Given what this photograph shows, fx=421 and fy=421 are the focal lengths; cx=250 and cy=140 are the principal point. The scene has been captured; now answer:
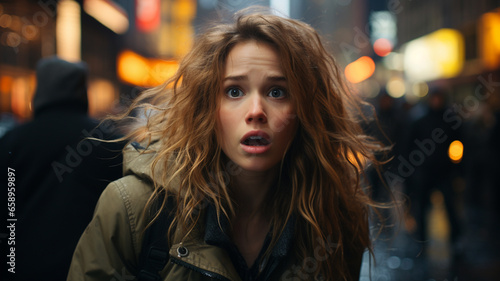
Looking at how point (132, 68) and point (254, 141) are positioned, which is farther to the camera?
point (132, 68)

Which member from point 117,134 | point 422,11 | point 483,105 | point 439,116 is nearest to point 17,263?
point 117,134

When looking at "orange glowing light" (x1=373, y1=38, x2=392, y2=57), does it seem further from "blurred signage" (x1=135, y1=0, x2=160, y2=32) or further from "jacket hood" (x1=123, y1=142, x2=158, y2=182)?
"jacket hood" (x1=123, y1=142, x2=158, y2=182)

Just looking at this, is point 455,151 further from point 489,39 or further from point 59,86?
point 489,39

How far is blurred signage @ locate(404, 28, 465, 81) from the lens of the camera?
30469 mm

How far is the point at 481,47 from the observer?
24656 millimetres

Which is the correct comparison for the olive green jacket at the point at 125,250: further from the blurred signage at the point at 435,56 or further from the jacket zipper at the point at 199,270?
the blurred signage at the point at 435,56

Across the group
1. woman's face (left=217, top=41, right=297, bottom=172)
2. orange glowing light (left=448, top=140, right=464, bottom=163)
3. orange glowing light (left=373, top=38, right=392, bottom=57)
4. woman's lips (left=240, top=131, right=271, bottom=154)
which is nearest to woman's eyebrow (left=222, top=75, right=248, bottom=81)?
woman's face (left=217, top=41, right=297, bottom=172)

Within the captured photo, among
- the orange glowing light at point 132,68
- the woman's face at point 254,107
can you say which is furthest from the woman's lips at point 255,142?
the orange glowing light at point 132,68

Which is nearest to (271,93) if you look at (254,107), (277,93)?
(277,93)

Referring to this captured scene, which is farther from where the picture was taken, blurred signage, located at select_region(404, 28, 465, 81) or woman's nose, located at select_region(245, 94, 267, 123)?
blurred signage, located at select_region(404, 28, 465, 81)

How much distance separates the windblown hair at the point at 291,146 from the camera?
209 centimetres

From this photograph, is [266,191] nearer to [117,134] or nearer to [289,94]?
[289,94]

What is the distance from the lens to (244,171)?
7.39 feet

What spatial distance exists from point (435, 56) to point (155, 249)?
37.5 metres
